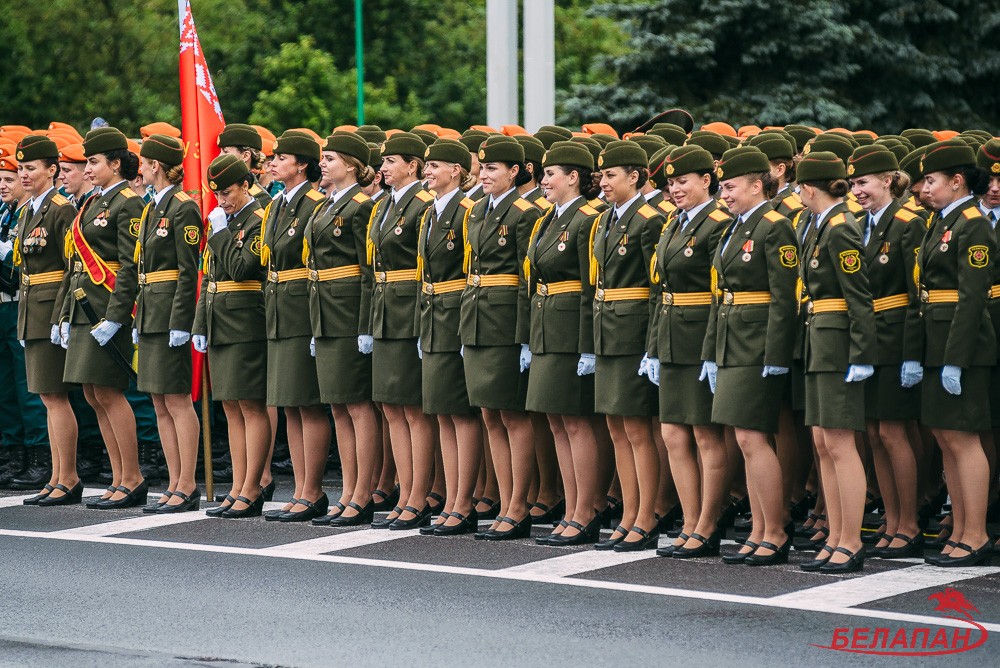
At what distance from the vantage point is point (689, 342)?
9828mm

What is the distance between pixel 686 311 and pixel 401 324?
1917 mm

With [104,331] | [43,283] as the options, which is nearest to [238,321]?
[104,331]

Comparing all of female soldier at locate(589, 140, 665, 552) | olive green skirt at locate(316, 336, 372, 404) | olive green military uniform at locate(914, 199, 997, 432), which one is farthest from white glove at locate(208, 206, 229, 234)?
olive green military uniform at locate(914, 199, 997, 432)

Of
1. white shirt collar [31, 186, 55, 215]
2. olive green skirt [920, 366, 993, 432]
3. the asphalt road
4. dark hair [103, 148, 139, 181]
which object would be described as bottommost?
the asphalt road

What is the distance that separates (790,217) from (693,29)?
14.2 m

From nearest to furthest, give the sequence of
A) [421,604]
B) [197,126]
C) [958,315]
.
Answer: [421,604]
[958,315]
[197,126]

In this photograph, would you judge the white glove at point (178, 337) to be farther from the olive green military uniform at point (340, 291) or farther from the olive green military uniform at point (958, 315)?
the olive green military uniform at point (958, 315)

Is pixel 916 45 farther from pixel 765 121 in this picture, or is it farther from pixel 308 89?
pixel 308 89

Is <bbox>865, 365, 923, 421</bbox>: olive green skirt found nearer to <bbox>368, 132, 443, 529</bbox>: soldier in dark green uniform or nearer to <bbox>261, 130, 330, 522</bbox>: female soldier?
<bbox>368, 132, 443, 529</bbox>: soldier in dark green uniform

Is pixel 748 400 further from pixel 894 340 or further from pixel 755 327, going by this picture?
pixel 894 340

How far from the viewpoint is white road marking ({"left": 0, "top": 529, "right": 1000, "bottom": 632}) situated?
8305 millimetres

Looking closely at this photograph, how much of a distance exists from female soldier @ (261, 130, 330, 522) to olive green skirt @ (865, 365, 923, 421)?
3.25 m

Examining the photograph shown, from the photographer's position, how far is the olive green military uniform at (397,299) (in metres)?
11.0

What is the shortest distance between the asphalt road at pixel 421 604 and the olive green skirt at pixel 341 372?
2.79 feet
